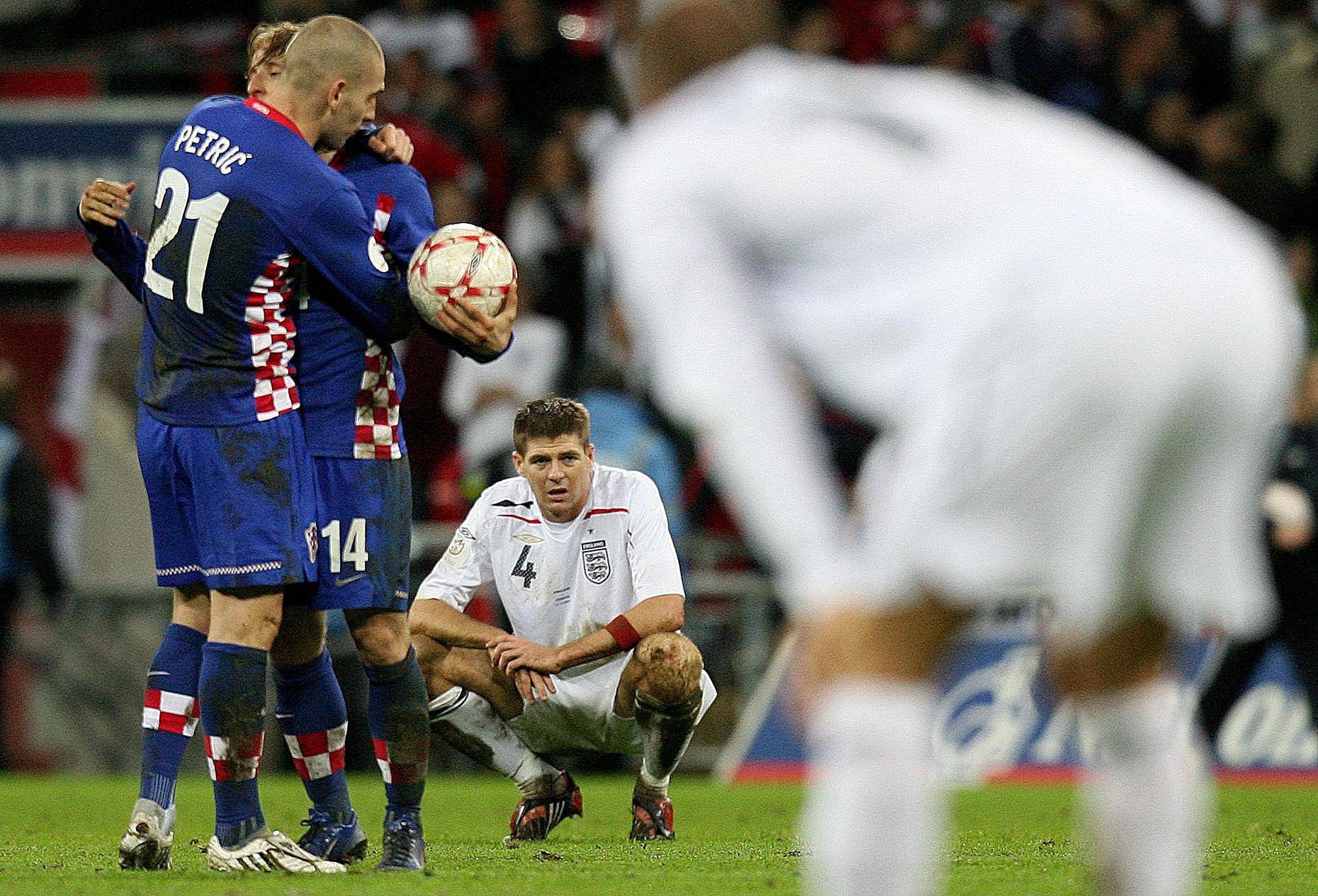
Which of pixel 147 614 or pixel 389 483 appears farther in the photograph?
pixel 147 614

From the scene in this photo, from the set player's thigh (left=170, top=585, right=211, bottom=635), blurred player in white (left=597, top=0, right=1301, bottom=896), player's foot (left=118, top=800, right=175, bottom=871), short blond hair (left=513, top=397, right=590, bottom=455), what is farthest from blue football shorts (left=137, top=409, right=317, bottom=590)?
blurred player in white (left=597, top=0, right=1301, bottom=896)

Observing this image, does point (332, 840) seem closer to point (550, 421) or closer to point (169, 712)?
point (169, 712)

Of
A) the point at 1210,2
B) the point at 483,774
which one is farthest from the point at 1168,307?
the point at 1210,2

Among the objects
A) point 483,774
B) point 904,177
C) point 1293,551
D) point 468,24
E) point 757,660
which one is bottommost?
point 483,774

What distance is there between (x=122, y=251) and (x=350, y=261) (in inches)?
34.0

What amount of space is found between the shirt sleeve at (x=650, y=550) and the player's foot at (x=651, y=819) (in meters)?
0.72

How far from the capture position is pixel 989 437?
8.23 feet

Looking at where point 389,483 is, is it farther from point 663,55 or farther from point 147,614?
point 147,614

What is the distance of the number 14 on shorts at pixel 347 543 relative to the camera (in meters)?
5.27

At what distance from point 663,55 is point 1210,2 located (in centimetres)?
1218

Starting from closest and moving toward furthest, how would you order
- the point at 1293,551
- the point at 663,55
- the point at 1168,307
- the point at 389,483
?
the point at 1168,307, the point at 663,55, the point at 389,483, the point at 1293,551

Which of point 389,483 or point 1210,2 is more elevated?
point 1210,2

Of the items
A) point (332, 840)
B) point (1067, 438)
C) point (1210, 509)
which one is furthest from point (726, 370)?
point (332, 840)

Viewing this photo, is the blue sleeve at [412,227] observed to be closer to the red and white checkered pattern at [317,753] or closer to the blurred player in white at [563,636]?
the red and white checkered pattern at [317,753]
